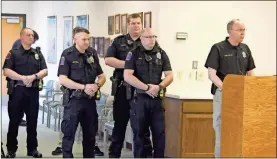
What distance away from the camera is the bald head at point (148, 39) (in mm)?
4762

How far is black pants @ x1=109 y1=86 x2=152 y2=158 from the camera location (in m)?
5.19

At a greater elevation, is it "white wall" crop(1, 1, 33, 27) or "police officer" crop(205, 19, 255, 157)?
"white wall" crop(1, 1, 33, 27)

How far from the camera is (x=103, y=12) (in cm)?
845

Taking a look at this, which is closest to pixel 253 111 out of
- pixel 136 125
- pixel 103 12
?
pixel 136 125

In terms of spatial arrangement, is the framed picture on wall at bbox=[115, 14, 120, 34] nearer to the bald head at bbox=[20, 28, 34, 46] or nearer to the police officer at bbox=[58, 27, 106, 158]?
the bald head at bbox=[20, 28, 34, 46]

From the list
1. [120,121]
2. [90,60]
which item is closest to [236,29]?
[90,60]

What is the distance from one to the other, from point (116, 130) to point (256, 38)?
2.74m

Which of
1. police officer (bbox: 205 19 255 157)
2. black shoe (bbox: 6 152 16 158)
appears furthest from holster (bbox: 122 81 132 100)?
black shoe (bbox: 6 152 16 158)

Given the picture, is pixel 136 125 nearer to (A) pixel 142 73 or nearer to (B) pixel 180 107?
(A) pixel 142 73

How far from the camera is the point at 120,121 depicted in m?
5.27

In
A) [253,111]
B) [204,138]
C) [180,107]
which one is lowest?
[204,138]

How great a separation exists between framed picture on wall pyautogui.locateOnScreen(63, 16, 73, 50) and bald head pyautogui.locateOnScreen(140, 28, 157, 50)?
16.0 feet

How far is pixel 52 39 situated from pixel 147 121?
626 centimetres

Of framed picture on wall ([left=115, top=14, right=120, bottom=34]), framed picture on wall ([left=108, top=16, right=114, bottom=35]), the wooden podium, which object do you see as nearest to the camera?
the wooden podium
